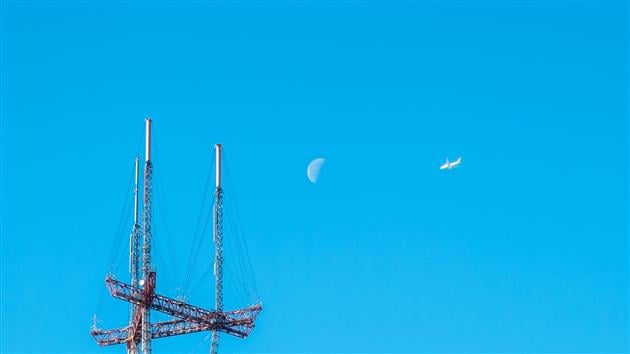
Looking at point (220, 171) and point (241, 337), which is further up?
point (220, 171)

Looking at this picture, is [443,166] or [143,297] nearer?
[443,166]

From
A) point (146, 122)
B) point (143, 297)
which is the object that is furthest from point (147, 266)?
point (146, 122)

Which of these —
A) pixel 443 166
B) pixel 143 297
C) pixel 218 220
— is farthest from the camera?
pixel 218 220

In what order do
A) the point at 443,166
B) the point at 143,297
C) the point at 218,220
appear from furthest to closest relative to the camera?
the point at 218,220
the point at 143,297
the point at 443,166

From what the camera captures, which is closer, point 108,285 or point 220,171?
point 108,285

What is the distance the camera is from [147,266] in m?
174

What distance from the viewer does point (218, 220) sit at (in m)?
184

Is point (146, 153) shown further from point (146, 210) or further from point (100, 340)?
point (100, 340)

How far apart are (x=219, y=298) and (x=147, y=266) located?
9835mm

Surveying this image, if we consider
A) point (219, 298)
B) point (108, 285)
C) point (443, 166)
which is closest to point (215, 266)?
point (219, 298)

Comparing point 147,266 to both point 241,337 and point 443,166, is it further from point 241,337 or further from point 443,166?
point 443,166

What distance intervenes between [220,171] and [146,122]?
1140 cm

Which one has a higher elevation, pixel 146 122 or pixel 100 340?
pixel 146 122

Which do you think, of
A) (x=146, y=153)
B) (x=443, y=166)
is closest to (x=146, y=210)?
(x=146, y=153)
